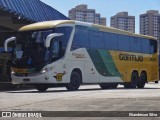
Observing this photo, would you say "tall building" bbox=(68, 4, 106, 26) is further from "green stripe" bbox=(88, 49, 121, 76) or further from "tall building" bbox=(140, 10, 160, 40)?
"green stripe" bbox=(88, 49, 121, 76)

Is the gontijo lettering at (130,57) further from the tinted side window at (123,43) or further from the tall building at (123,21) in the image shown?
the tall building at (123,21)

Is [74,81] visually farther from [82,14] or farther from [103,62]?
[82,14]

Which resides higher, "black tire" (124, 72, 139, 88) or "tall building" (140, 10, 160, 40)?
"tall building" (140, 10, 160, 40)

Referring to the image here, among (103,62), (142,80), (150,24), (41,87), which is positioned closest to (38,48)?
(41,87)

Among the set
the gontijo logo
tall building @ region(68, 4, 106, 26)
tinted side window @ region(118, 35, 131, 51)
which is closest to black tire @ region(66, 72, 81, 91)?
tinted side window @ region(118, 35, 131, 51)

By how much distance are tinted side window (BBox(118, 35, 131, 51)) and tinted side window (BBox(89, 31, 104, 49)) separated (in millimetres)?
2112

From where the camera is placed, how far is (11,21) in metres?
30.9

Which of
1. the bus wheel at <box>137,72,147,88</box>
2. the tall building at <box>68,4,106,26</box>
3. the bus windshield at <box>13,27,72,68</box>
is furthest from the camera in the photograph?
the tall building at <box>68,4,106,26</box>

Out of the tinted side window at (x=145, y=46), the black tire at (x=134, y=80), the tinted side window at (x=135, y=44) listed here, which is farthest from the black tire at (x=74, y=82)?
the tinted side window at (x=145, y=46)

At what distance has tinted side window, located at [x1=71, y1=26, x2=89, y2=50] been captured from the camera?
20.6m

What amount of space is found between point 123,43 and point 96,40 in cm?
326

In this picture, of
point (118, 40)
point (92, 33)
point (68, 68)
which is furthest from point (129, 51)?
point (68, 68)

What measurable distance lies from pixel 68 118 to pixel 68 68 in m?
11.8

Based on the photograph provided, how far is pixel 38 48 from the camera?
1922 centimetres
